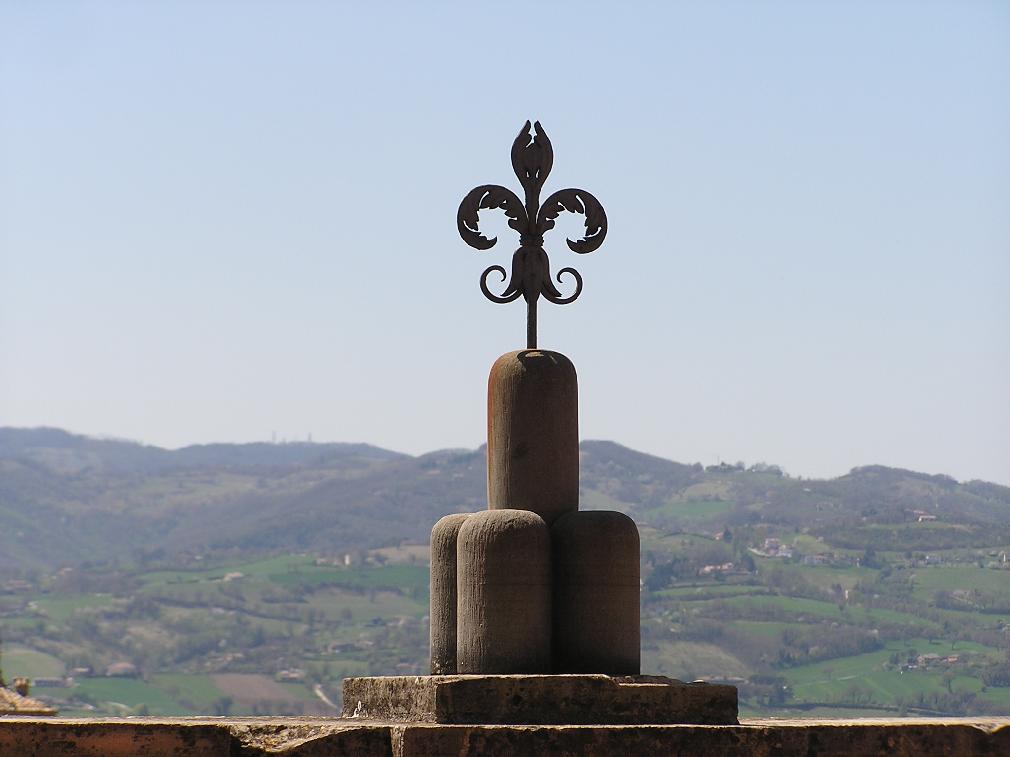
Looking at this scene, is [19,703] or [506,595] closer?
[506,595]

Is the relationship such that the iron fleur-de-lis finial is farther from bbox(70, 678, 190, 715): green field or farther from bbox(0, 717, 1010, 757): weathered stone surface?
bbox(70, 678, 190, 715): green field

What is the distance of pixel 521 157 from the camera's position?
13.9 meters

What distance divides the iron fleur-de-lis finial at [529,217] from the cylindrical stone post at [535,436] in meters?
0.38

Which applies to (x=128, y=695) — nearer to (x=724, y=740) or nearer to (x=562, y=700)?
(x=562, y=700)

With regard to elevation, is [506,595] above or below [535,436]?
below

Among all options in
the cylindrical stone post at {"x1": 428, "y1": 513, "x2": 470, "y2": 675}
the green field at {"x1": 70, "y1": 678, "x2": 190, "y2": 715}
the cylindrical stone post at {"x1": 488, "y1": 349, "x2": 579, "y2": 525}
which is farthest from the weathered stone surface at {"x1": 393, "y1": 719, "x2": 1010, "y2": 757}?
the green field at {"x1": 70, "y1": 678, "x2": 190, "y2": 715}

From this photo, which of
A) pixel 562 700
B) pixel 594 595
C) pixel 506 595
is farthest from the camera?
pixel 594 595

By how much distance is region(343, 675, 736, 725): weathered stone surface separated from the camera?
1178cm

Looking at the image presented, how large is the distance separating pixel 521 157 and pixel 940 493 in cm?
16835

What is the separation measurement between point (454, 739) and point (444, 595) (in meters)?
2.45

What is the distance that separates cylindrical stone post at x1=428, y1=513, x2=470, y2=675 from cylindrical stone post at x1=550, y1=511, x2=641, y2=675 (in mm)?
907

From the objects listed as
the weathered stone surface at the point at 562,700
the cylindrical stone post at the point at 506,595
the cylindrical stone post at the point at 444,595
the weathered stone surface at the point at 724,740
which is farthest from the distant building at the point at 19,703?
the weathered stone surface at the point at 724,740

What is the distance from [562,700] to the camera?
38.9 feet

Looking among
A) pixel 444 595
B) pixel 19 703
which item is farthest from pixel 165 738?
pixel 19 703
